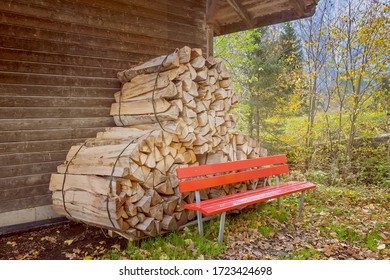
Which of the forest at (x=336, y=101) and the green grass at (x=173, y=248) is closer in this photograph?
the green grass at (x=173, y=248)

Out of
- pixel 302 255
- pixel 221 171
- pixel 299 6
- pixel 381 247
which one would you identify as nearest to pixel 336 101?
pixel 299 6

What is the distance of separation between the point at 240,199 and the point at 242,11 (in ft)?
14.0

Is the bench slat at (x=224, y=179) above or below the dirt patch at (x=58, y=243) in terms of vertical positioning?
above

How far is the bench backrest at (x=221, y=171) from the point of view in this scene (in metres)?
4.21

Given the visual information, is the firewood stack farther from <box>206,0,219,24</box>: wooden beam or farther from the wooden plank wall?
<box>206,0,219,24</box>: wooden beam

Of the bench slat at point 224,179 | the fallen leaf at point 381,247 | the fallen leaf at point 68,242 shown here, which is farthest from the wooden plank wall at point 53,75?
the fallen leaf at point 381,247

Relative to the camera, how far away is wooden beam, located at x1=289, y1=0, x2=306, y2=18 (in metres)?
6.60

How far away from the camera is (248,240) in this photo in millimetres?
4355

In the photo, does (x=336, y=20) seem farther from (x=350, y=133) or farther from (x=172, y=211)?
(x=172, y=211)

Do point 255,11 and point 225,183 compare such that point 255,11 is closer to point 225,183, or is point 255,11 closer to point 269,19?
point 269,19

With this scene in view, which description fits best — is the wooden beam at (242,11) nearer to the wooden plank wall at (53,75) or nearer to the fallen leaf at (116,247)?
the wooden plank wall at (53,75)

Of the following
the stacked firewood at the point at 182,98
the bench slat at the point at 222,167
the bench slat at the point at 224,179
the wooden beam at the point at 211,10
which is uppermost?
the wooden beam at the point at 211,10

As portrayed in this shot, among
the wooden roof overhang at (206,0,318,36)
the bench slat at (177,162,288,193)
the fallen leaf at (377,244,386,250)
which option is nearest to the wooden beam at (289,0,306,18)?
the wooden roof overhang at (206,0,318,36)

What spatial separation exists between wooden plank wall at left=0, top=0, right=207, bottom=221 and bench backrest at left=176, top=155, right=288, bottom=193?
204cm
